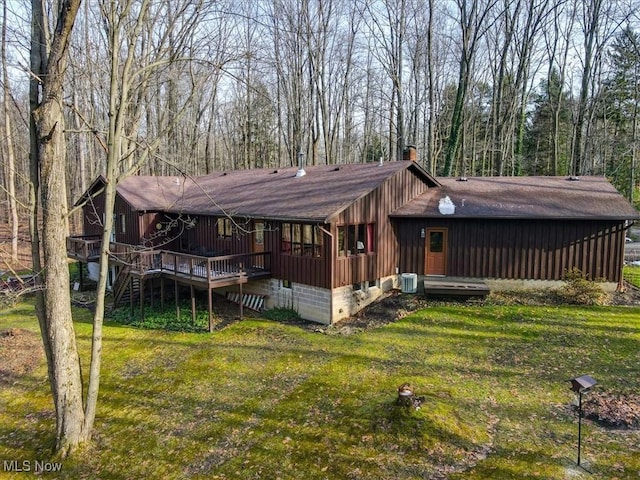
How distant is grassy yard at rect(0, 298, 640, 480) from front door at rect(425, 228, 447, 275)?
232cm

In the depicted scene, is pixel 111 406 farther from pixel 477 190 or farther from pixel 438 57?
pixel 438 57

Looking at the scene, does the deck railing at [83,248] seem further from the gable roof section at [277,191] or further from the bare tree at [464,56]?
the bare tree at [464,56]

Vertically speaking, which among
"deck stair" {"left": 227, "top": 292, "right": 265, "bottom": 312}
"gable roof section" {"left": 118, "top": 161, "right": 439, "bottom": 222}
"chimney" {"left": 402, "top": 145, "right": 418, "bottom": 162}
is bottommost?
"deck stair" {"left": 227, "top": 292, "right": 265, "bottom": 312}

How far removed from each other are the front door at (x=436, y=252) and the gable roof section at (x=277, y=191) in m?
2.49

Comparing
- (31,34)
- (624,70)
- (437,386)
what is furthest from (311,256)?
(624,70)

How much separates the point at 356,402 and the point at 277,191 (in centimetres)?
994

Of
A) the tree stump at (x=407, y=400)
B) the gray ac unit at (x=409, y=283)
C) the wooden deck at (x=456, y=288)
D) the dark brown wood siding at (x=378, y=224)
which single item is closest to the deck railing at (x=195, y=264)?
the dark brown wood siding at (x=378, y=224)

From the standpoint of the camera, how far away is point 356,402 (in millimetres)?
8430

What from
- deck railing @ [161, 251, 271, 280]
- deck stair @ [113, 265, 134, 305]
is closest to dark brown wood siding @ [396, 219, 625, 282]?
deck railing @ [161, 251, 271, 280]

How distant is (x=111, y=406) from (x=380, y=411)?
5623 mm

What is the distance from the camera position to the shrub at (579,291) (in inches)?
522

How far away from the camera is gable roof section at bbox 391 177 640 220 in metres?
14.1

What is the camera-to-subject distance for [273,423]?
26.0 ft

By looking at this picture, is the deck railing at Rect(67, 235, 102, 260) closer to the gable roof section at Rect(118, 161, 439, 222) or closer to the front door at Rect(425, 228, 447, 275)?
the gable roof section at Rect(118, 161, 439, 222)
